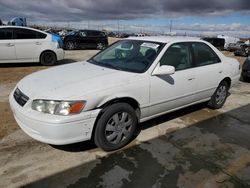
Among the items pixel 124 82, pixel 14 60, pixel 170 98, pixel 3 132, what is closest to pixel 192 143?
pixel 170 98

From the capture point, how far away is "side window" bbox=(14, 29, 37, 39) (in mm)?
9594

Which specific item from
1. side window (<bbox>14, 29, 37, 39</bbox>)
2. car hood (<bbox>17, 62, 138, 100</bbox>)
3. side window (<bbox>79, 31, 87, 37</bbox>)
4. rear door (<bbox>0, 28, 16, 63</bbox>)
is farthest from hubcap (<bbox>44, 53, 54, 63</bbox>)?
side window (<bbox>79, 31, 87, 37</bbox>)

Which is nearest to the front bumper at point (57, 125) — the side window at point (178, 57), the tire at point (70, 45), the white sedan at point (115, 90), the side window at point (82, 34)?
the white sedan at point (115, 90)

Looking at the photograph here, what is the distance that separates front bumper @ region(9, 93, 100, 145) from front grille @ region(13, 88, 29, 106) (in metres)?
0.08

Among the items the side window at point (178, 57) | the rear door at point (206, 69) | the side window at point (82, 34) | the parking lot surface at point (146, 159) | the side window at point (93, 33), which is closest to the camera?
the parking lot surface at point (146, 159)

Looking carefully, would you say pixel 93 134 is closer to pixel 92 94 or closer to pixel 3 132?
pixel 92 94

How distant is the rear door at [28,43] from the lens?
9.60m

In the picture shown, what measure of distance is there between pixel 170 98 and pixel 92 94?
1.52 metres

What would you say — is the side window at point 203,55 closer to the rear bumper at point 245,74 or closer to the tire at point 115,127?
the tire at point 115,127

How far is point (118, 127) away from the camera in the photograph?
11.8 ft

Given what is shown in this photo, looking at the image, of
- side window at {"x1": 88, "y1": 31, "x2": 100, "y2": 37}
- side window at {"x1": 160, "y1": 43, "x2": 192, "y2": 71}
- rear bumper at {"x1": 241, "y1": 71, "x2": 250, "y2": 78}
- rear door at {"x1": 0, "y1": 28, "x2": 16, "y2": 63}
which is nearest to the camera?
side window at {"x1": 160, "y1": 43, "x2": 192, "y2": 71}

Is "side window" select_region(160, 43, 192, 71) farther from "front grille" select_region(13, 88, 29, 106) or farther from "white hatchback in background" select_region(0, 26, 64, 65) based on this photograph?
"white hatchback in background" select_region(0, 26, 64, 65)

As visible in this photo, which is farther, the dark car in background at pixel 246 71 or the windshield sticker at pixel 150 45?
the dark car in background at pixel 246 71

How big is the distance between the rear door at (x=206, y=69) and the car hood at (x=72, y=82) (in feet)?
A: 5.07
